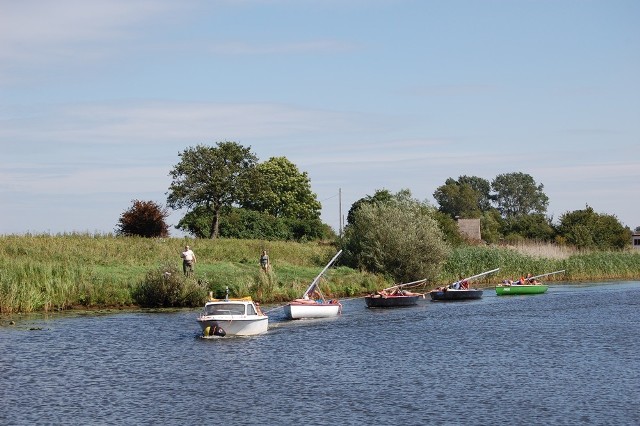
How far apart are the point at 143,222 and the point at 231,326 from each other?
52862mm

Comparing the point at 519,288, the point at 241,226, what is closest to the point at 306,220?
the point at 241,226

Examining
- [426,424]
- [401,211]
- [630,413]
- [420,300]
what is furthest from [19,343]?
[401,211]

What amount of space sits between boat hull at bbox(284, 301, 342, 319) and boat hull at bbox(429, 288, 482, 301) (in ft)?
53.3

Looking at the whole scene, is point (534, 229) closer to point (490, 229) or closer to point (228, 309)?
point (490, 229)

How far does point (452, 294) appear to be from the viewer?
2724 inches

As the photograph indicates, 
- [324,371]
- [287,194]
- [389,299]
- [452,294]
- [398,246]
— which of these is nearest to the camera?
[324,371]

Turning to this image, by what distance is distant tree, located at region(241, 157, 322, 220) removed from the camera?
145m

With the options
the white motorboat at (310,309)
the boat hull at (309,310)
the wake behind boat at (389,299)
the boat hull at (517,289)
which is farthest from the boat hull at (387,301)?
the boat hull at (517,289)

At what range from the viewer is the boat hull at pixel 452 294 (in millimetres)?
69125

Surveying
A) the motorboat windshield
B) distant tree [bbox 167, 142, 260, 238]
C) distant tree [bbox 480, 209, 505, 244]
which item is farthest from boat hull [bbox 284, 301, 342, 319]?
distant tree [bbox 480, 209, 505, 244]

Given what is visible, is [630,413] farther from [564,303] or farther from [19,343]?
[564,303]

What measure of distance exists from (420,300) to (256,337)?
27.6 meters

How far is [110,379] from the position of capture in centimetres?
3328

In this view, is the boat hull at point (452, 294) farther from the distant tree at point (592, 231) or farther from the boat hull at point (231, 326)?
the distant tree at point (592, 231)
